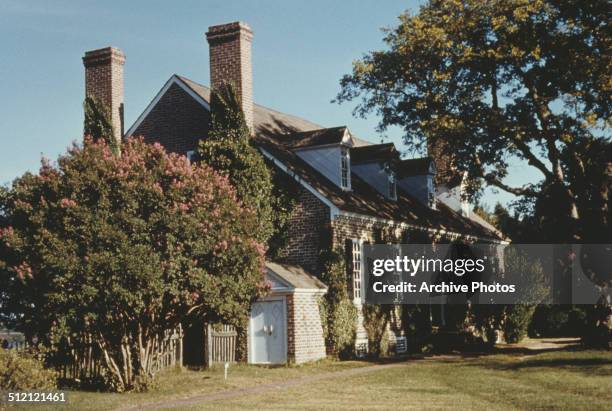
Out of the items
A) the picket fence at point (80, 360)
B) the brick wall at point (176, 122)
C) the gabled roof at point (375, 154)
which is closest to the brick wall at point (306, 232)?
the brick wall at point (176, 122)

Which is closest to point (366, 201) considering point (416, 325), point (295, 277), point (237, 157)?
point (416, 325)

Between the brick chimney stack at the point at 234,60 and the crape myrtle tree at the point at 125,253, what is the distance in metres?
8.35

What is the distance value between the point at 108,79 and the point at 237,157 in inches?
264

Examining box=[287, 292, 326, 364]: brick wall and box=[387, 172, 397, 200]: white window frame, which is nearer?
box=[287, 292, 326, 364]: brick wall

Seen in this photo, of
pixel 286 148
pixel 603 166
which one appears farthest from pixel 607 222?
pixel 286 148

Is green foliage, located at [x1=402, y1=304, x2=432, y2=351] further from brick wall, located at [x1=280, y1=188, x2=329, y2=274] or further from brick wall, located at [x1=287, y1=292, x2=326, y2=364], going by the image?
brick wall, located at [x1=287, y1=292, x2=326, y2=364]

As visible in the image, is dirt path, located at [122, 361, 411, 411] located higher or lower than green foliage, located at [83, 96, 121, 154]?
lower

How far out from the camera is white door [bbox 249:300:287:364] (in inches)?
993

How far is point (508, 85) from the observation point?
27.6 metres

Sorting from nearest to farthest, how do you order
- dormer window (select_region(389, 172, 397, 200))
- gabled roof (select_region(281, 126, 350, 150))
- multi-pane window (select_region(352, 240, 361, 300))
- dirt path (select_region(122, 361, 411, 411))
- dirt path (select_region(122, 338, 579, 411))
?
1. dirt path (select_region(122, 361, 411, 411))
2. dirt path (select_region(122, 338, 579, 411))
3. multi-pane window (select_region(352, 240, 361, 300))
4. gabled roof (select_region(281, 126, 350, 150))
5. dormer window (select_region(389, 172, 397, 200))

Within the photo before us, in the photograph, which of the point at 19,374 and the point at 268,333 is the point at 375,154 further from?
the point at 19,374

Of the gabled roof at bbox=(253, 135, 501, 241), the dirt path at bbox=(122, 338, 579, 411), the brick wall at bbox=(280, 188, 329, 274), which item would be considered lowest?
the dirt path at bbox=(122, 338, 579, 411)

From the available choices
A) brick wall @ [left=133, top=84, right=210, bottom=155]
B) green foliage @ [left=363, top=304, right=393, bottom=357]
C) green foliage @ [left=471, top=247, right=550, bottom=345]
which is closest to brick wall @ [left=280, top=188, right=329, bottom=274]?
green foliage @ [left=363, top=304, right=393, bottom=357]

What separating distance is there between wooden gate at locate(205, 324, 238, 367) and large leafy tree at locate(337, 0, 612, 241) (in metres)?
9.35
